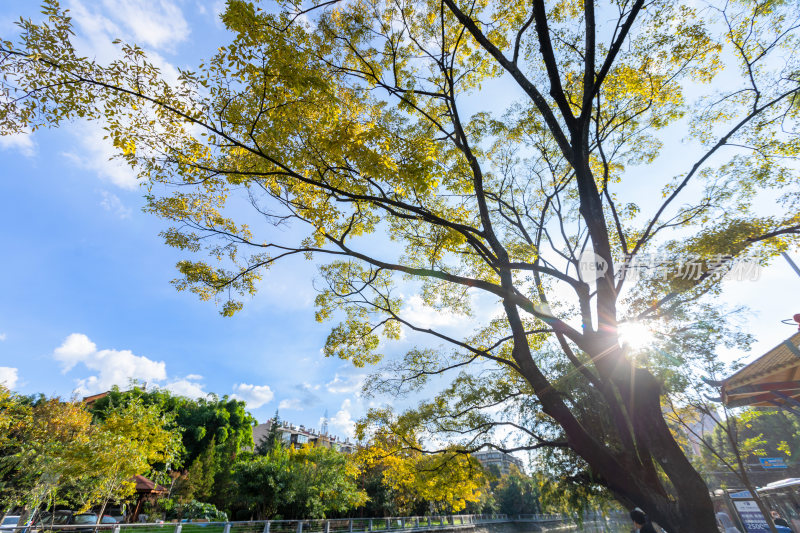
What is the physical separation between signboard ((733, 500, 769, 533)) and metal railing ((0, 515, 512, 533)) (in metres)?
13.0

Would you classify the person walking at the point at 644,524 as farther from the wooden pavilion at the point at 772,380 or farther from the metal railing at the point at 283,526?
the metal railing at the point at 283,526

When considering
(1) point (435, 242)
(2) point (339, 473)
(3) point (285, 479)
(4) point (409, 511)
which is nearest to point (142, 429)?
(3) point (285, 479)

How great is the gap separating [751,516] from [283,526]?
540 inches

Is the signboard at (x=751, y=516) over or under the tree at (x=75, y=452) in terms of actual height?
under

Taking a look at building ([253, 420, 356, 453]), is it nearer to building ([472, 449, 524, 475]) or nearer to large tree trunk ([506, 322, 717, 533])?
building ([472, 449, 524, 475])

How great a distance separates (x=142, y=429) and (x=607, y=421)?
622 inches

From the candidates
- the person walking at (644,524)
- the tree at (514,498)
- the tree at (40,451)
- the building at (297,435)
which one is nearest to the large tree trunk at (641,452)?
the person walking at (644,524)

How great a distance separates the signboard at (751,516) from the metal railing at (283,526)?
42.5ft

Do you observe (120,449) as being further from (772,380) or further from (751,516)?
(751,516)

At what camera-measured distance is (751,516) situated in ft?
27.7

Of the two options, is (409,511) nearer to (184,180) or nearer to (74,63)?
(184,180)

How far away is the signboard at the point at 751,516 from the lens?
8211 millimetres

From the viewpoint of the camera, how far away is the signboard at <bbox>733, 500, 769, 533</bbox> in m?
8.21

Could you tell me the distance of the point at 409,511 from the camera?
2083 centimetres
